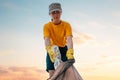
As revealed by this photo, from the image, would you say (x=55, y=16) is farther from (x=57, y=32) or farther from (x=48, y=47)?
(x=48, y=47)

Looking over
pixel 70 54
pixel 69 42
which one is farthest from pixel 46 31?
pixel 70 54

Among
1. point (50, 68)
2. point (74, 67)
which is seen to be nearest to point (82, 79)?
point (74, 67)

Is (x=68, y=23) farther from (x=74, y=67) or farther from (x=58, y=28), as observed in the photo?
(x=74, y=67)

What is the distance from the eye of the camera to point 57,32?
12.4 metres

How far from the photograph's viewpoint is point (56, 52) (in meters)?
12.2

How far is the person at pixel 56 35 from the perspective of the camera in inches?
478

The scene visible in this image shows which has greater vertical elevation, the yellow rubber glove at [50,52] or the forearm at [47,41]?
the forearm at [47,41]

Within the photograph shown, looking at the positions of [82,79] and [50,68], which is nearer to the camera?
[82,79]

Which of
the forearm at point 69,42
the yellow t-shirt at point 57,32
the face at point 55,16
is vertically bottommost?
the forearm at point 69,42

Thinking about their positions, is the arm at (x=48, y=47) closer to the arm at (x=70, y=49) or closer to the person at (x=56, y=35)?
the person at (x=56, y=35)

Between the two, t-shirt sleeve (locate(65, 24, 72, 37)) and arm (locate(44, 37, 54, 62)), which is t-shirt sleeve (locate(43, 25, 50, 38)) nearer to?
arm (locate(44, 37, 54, 62))

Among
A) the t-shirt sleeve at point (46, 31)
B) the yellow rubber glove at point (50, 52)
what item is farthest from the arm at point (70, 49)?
the t-shirt sleeve at point (46, 31)

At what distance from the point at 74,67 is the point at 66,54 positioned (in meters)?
0.42

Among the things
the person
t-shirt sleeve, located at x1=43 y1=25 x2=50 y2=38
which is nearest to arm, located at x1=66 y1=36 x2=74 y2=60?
the person
